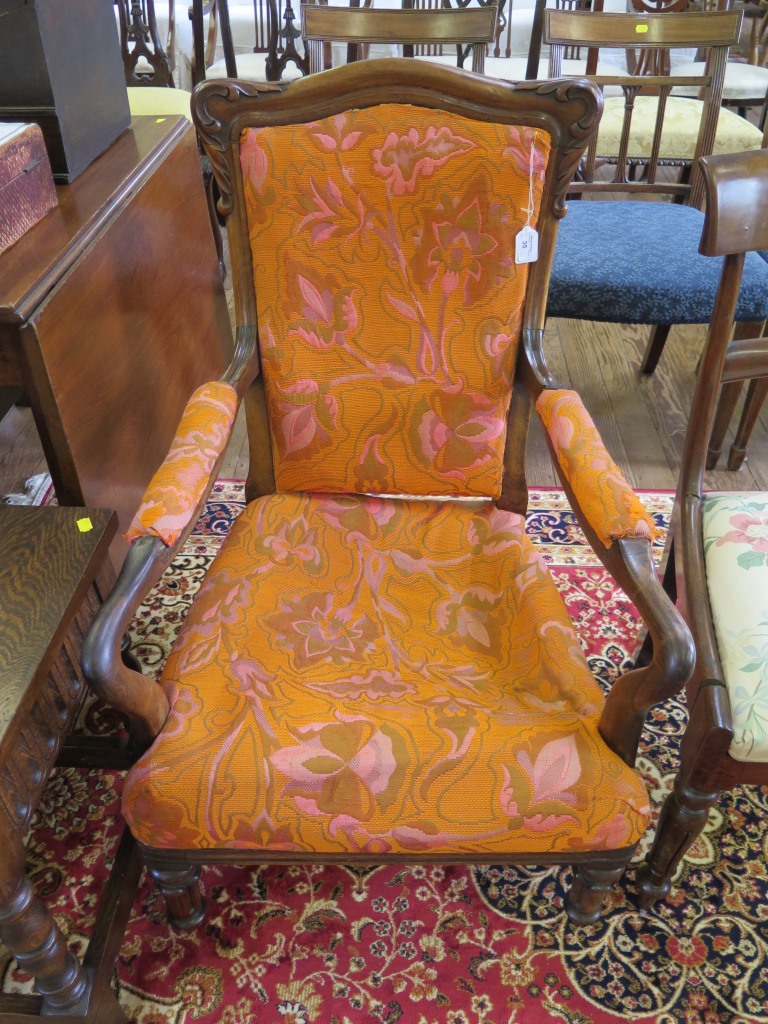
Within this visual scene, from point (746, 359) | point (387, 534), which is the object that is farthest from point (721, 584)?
point (387, 534)

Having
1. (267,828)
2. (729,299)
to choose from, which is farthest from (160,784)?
(729,299)

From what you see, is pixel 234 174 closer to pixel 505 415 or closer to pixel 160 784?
pixel 505 415

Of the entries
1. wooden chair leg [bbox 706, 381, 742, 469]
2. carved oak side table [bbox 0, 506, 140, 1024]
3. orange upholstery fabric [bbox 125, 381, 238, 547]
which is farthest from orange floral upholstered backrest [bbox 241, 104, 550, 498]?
wooden chair leg [bbox 706, 381, 742, 469]

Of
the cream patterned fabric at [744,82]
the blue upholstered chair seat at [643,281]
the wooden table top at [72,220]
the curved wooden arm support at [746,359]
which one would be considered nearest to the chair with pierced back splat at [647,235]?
the blue upholstered chair seat at [643,281]

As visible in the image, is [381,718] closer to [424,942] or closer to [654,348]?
[424,942]

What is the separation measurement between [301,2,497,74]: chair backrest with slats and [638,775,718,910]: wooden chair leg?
1626 millimetres

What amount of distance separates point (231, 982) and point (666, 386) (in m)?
1.91

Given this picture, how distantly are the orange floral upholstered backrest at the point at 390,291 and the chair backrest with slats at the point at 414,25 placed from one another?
965 millimetres

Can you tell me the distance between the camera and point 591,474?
3.21 feet

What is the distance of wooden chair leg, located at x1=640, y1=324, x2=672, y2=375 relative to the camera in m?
2.27

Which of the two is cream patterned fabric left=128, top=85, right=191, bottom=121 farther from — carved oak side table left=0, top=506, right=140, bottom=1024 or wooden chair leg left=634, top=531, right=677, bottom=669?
wooden chair leg left=634, top=531, right=677, bottom=669

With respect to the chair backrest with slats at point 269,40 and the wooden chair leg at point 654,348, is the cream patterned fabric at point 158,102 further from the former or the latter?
the wooden chair leg at point 654,348

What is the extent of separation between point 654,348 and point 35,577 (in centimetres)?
189

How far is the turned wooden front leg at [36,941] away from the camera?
0.83m
